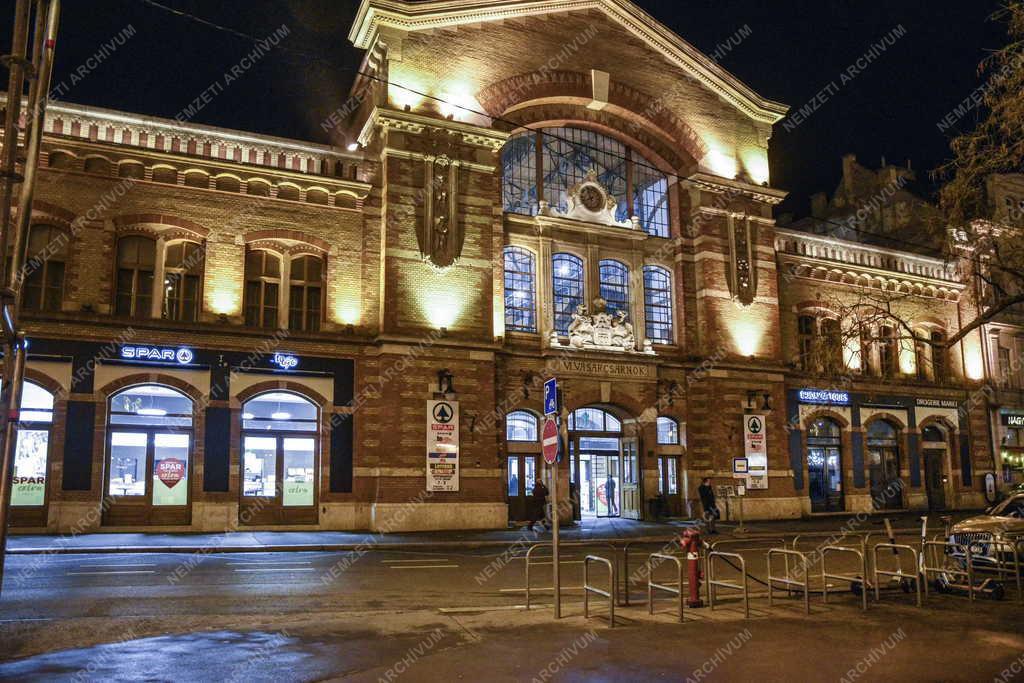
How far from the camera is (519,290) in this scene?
28406mm

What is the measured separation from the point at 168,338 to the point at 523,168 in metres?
13.2

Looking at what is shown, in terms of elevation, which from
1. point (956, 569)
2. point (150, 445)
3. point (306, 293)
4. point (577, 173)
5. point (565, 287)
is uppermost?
point (577, 173)

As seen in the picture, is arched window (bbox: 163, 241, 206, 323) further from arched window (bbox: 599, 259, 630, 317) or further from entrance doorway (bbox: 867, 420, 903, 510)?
entrance doorway (bbox: 867, 420, 903, 510)

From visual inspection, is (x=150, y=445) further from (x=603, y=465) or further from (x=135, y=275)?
(x=603, y=465)

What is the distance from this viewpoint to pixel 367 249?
1030 inches

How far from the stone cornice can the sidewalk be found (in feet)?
51.2

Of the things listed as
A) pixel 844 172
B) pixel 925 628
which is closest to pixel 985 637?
pixel 925 628

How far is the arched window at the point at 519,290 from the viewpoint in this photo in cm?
2819

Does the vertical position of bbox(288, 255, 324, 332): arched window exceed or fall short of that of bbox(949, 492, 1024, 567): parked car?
it exceeds it

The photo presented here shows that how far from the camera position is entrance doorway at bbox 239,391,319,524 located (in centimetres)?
2405

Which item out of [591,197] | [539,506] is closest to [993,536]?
[539,506]

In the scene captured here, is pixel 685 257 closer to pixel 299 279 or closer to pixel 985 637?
pixel 299 279

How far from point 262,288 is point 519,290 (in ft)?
27.5

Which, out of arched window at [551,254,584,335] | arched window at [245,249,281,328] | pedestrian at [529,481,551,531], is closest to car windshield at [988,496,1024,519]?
pedestrian at [529,481,551,531]
